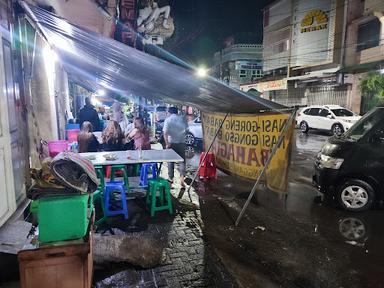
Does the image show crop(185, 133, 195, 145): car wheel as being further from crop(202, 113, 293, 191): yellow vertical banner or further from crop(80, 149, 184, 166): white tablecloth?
crop(80, 149, 184, 166): white tablecloth

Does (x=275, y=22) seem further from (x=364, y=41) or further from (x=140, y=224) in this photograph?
(x=140, y=224)

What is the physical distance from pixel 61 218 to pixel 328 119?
17583 millimetres

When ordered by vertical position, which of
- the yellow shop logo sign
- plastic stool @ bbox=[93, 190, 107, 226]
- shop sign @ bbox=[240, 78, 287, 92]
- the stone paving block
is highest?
the yellow shop logo sign

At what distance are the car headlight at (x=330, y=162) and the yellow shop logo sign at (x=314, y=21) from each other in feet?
68.5

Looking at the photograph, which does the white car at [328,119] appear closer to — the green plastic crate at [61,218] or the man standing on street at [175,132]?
the man standing on street at [175,132]

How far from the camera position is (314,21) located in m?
23.2

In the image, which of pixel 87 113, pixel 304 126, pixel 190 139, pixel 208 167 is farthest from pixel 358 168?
pixel 304 126

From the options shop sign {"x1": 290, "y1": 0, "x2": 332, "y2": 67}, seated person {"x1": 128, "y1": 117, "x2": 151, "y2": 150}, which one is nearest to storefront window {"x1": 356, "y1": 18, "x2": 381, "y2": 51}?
shop sign {"x1": 290, "y1": 0, "x2": 332, "y2": 67}

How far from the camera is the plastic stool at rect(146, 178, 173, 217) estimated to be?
5.35m

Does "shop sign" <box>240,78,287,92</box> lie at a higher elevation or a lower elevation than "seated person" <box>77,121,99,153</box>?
higher

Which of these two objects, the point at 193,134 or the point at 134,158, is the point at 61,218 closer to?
the point at 134,158

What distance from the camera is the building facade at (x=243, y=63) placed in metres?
33.9

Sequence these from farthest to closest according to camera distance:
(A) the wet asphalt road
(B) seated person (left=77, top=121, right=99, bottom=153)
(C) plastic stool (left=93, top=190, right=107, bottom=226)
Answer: (B) seated person (left=77, top=121, right=99, bottom=153)
(C) plastic stool (left=93, top=190, right=107, bottom=226)
(A) the wet asphalt road

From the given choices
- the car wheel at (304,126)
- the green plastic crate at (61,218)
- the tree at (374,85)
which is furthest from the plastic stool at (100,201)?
the car wheel at (304,126)
